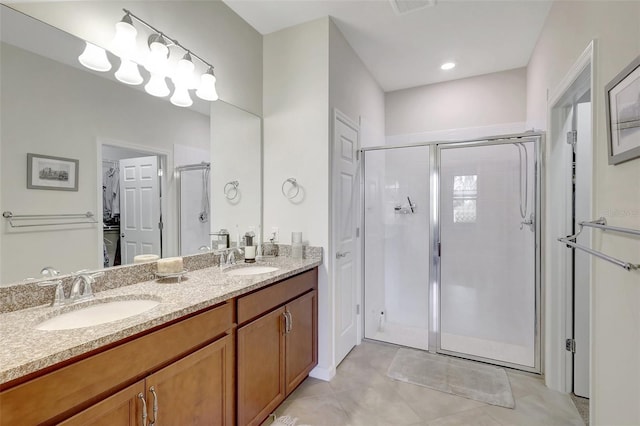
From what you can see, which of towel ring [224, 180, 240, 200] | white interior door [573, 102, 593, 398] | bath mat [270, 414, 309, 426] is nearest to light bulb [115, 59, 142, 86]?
towel ring [224, 180, 240, 200]

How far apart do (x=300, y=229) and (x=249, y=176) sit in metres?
0.62

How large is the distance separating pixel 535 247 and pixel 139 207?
117 inches

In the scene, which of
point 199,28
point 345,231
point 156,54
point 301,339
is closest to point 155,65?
point 156,54

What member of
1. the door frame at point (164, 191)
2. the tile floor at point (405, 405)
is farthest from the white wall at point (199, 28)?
the tile floor at point (405, 405)

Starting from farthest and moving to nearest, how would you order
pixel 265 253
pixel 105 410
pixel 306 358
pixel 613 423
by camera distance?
pixel 265 253 < pixel 306 358 < pixel 613 423 < pixel 105 410

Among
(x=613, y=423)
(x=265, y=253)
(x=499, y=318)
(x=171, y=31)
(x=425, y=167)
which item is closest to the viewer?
(x=613, y=423)

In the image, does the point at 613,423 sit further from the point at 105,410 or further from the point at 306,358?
the point at 105,410

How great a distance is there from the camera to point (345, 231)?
263 cm

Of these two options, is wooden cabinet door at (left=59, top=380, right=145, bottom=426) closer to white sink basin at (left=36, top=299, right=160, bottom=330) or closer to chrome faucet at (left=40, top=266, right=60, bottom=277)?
white sink basin at (left=36, top=299, right=160, bottom=330)

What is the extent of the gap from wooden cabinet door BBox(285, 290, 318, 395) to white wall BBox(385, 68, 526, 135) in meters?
2.50

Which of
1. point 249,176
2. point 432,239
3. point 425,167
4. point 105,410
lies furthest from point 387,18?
point 105,410

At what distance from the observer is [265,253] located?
2438 mm

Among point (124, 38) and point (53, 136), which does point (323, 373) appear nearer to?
point (53, 136)

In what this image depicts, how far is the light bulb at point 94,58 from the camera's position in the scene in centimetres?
141
